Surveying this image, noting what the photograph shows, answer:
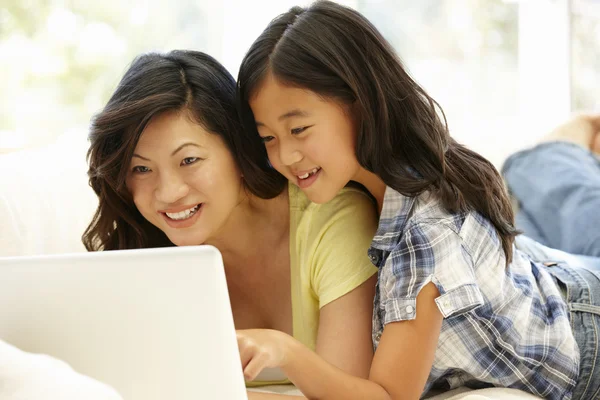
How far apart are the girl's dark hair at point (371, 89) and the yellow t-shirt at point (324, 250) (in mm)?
130

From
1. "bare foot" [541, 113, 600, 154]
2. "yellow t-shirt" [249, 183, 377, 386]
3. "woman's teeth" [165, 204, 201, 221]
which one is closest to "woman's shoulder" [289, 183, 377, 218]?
"yellow t-shirt" [249, 183, 377, 386]

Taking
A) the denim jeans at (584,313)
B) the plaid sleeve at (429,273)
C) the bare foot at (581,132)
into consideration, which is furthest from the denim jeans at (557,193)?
the plaid sleeve at (429,273)

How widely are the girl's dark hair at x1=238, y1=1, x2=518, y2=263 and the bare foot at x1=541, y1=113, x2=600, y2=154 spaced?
129 cm

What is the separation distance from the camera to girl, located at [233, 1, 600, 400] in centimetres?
120

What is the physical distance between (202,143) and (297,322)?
382mm

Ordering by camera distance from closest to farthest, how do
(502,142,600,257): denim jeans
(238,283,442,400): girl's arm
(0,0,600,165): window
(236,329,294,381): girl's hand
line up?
1. (236,329,294,381): girl's hand
2. (238,283,442,400): girl's arm
3. (502,142,600,257): denim jeans
4. (0,0,600,165): window

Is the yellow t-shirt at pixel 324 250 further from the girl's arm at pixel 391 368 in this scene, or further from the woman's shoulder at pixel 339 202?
the girl's arm at pixel 391 368

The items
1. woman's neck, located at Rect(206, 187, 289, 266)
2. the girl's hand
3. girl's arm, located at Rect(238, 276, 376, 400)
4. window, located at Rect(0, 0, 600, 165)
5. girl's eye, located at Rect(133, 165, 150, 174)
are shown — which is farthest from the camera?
window, located at Rect(0, 0, 600, 165)

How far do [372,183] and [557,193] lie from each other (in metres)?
1.09

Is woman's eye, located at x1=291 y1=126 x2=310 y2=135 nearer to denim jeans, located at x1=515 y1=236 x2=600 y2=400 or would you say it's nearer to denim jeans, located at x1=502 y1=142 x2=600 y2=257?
denim jeans, located at x1=515 y1=236 x2=600 y2=400

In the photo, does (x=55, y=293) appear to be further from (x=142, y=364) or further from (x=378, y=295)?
(x=378, y=295)

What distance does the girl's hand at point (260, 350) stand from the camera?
0.89 m

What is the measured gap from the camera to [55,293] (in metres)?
0.70

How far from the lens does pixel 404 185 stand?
1262 mm
